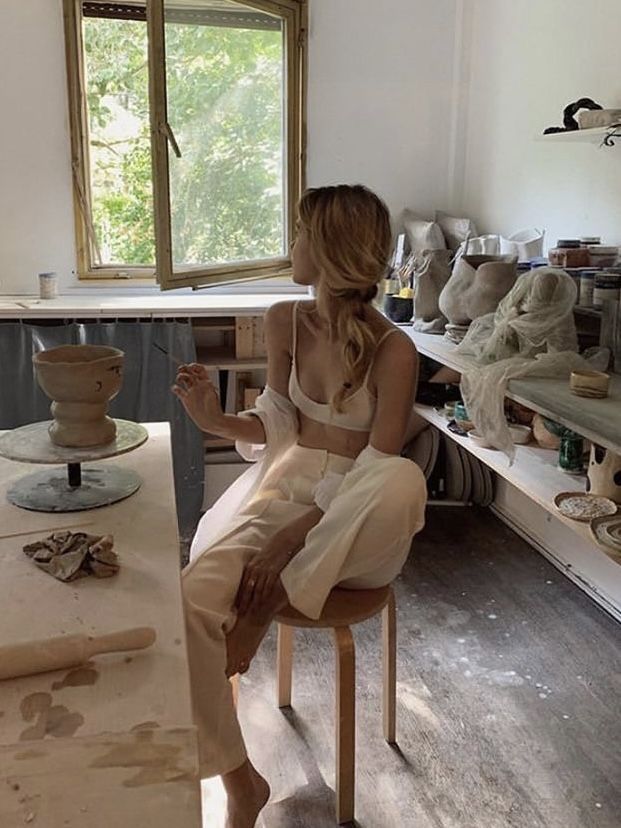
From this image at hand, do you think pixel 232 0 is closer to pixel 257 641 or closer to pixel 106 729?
pixel 257 641

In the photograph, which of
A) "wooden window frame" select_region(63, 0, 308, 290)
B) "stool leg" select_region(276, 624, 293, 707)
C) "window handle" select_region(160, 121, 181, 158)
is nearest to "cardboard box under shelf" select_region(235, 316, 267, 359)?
"wooden window frame" select_region(63, 0, 308, 290)

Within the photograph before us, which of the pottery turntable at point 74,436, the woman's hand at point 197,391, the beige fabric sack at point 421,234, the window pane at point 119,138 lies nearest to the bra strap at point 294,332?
the woman's hand at point 197,391

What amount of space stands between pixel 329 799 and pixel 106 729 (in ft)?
3.57

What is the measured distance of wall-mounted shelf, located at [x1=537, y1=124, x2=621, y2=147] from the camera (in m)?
2.18

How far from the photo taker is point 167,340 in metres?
3.02

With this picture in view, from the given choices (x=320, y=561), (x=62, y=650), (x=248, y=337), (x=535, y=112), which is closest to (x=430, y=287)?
(x=535, y=112)

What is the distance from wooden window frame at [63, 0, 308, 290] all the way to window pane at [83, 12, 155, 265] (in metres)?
0.04

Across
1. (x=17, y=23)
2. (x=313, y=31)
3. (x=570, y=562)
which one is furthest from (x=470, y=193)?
(x=17, y=23)

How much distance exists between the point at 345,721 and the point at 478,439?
1.01m

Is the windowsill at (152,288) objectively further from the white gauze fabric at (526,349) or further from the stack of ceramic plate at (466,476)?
the white gauze fabric at (526,349)

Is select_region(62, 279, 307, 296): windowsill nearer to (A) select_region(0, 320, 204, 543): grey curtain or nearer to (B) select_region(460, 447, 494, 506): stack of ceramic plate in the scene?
(A) select_region(0, 320, 204, 543): grey curtain

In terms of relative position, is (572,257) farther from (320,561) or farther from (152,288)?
(152,288)

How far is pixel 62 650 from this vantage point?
0.89 metres

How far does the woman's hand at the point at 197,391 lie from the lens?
1593 millimetres
